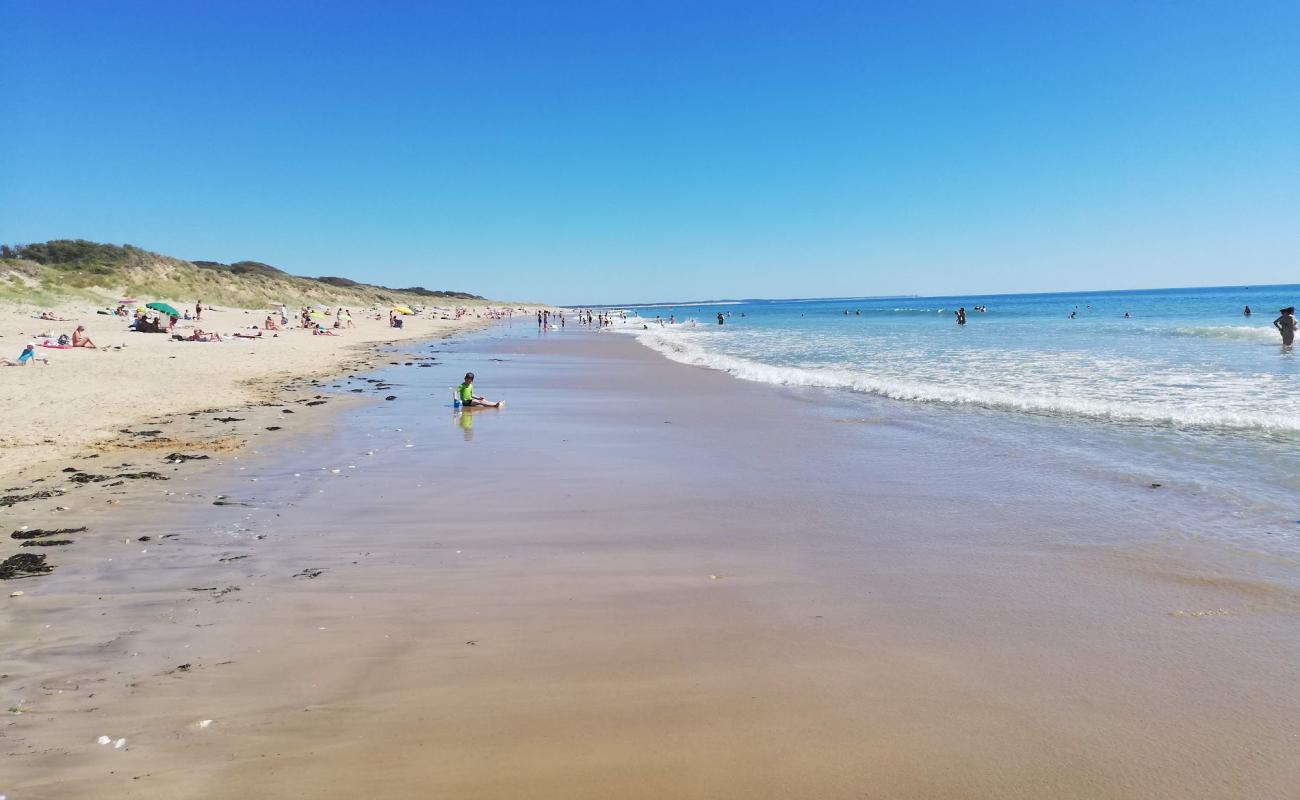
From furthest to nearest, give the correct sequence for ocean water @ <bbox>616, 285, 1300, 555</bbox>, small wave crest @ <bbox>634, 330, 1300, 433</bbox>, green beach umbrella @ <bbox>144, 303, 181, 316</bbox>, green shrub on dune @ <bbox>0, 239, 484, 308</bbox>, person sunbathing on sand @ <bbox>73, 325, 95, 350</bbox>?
Result: green shrub on dune @ <bbox>0, 239, 484, 308</bbox> < green beach umbrella @ <bbox>144, 303, 181, 316</bbox> < person sunbathing on sand @ <bbox>73, 325, 95, 350</bbox> < small wave crest @ <bbox>634, 330, 1300, 433</bbox> < ocean water @ <bbox>616, 285, 1300, 555</bbox>

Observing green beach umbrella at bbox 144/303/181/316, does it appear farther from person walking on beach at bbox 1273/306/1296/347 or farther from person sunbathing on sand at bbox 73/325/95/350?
person walking on beach at bbox 1273/306/1296/347

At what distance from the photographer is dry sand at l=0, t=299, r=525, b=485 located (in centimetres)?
1046

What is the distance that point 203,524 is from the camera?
A: 667 centimetres

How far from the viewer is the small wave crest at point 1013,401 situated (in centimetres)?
1105

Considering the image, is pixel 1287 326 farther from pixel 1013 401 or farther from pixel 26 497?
pixel 26 497

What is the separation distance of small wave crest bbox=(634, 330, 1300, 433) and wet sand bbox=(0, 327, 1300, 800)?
Result: 16.3 feet

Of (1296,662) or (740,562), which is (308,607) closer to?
(740,562)

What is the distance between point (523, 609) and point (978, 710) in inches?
109

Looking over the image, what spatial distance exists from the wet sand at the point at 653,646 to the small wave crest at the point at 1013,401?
16.3ft

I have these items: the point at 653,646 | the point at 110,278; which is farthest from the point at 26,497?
the point at 110,278

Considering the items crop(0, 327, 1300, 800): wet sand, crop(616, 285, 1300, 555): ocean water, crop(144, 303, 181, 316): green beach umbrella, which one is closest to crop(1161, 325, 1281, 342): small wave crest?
crop(616, 285, 1300, 555): ocean water

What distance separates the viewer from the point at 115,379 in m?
16.7

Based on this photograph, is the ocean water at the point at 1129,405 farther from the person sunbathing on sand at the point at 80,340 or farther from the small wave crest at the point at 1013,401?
the person sunbathing on sand at the point at 80,340

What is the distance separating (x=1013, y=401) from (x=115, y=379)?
19.7m
